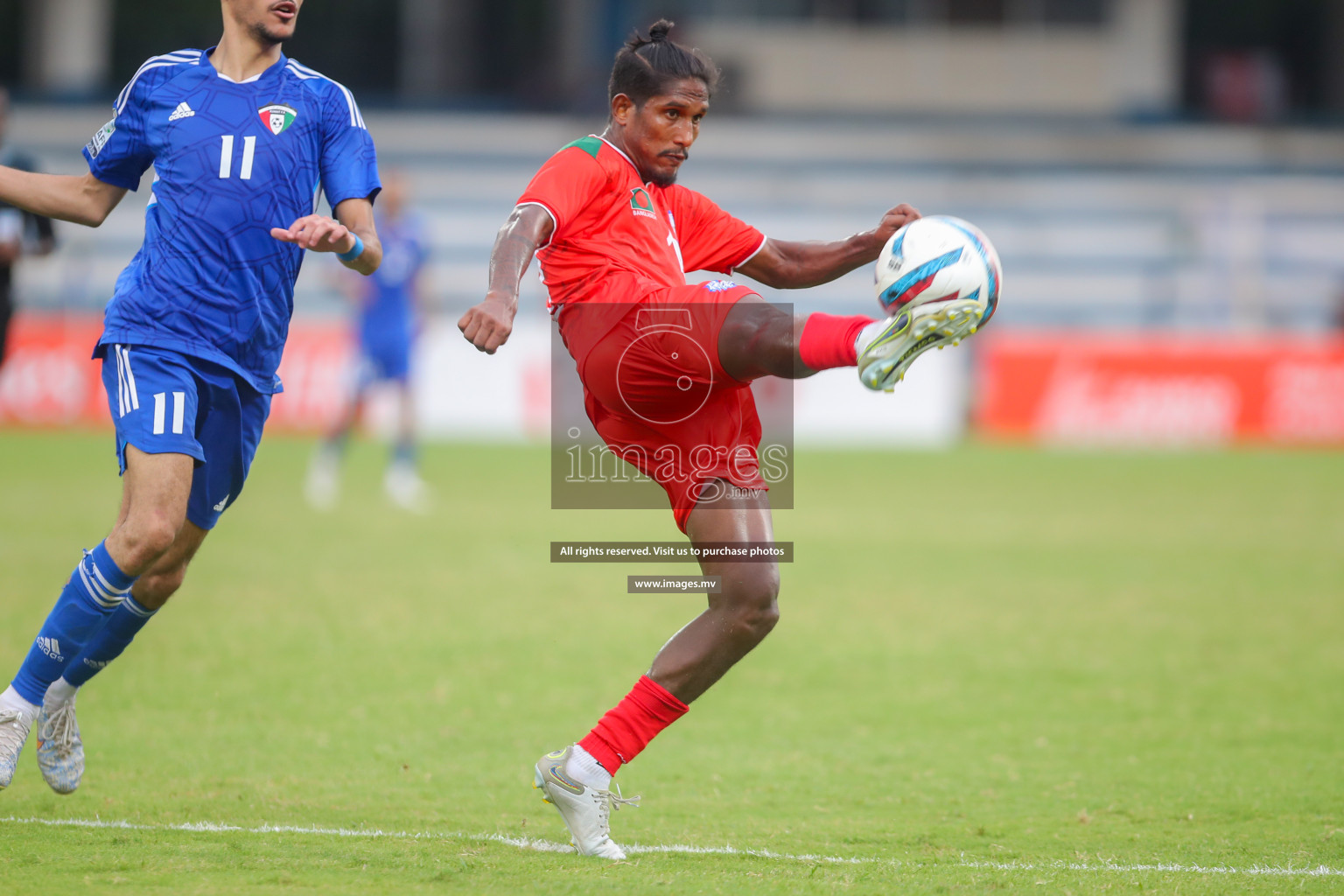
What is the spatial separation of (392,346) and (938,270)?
35.3 feet

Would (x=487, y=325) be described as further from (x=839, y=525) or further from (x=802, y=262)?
(x=839, y=525)

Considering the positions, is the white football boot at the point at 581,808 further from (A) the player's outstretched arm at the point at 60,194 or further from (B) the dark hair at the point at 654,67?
(A) the player's outstretched arm at the point at 60,194

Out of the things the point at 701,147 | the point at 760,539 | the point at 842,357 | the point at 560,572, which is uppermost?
the point at 701,147

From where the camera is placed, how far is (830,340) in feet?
13.0

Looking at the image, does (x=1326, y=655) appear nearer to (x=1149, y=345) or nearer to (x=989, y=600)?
(x=989, y=600)

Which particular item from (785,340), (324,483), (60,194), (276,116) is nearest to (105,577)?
(60,194)

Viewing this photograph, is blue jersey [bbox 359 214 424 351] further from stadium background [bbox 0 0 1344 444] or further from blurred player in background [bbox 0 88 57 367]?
blurred player in background [bbox 0 88 57 367]

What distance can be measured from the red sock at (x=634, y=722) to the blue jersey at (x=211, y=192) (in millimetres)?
1643

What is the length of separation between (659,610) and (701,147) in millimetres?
21498

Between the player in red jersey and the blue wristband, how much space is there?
0.58 metres

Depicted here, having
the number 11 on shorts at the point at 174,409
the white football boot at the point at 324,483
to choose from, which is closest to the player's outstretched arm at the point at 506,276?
the number 11 on shorts at the point at 174,409

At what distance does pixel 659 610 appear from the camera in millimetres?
9109

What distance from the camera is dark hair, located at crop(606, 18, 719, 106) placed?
4500 mm

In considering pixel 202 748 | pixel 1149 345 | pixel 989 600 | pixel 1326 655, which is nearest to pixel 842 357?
pixel 202 748
